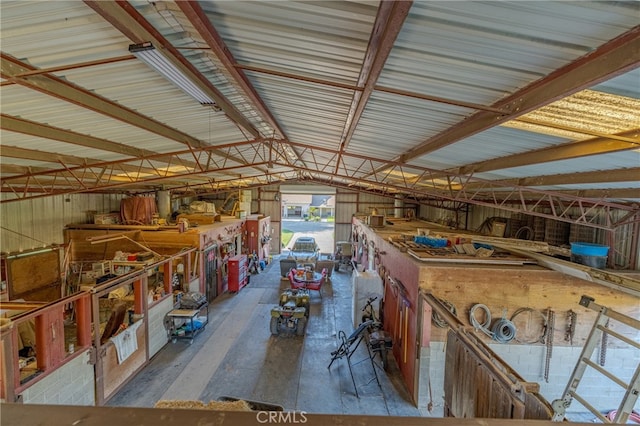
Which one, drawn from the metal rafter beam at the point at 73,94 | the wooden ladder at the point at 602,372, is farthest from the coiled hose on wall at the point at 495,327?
the metal rafter beam at the point at 73,94

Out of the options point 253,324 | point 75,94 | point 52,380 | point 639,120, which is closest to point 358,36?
point 639,120

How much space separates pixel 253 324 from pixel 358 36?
358 inches

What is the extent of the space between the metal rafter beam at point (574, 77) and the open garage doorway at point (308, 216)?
17.3m

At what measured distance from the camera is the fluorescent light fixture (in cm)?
282

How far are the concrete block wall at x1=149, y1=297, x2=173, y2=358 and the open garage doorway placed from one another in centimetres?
1276

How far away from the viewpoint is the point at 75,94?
3.67 m

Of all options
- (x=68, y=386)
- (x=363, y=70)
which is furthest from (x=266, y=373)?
(x=363, y=70)

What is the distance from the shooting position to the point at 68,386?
5109 mm

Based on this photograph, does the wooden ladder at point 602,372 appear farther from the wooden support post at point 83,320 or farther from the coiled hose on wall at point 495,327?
the wooden support post at point 83,320

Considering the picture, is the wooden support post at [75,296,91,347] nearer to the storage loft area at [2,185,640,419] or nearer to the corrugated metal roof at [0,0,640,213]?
the storage loft area at [2,185,640,419]

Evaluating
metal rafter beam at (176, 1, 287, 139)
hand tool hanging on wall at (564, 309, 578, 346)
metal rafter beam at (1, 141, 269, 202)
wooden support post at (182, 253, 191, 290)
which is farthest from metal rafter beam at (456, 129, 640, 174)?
wooden support post at (182, 253, 191, 290)

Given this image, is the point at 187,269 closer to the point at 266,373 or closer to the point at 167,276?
the point at 167,276

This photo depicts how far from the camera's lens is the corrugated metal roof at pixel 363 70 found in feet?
6.81

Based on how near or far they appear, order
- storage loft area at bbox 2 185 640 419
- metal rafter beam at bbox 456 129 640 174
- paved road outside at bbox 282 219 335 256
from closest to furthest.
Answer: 1. metal rafter beam at bbox 456 129 640 174
2. storage loft area at bbox 2 185 640 419
3. paved road outside at bbox 282 219 335 256
